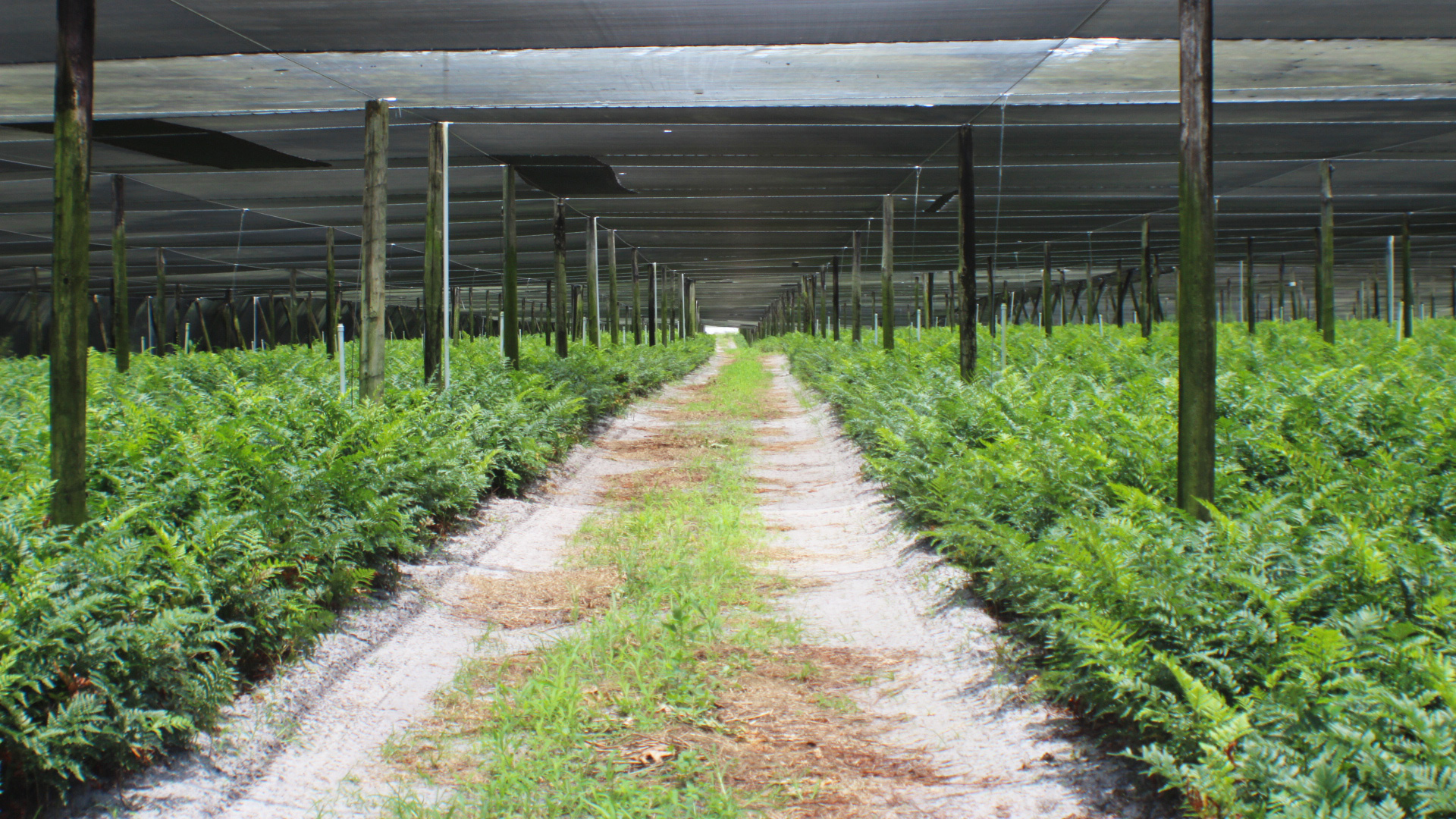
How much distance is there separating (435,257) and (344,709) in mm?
8667

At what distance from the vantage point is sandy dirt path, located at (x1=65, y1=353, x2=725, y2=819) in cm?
381

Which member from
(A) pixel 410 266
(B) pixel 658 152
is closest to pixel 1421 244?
(B) pixel 658 152

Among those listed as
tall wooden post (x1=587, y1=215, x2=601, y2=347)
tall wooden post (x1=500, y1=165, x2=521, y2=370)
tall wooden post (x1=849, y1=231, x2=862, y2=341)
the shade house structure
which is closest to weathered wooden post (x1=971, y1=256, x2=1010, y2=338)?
the shade house structure

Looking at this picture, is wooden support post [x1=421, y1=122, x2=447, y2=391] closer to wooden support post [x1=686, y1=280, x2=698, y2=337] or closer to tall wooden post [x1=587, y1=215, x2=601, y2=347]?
tall wooden post [x1=587, y1=215, x2=601, y2=347]

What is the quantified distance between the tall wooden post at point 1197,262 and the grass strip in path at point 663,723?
209 centimetres

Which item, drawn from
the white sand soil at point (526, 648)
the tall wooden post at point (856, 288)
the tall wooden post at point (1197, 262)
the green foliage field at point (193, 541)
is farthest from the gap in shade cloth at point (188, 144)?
the tall wooden post at point (856, 288)

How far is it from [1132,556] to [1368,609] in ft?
3.34

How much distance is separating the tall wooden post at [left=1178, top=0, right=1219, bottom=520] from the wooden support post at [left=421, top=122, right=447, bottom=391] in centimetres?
935

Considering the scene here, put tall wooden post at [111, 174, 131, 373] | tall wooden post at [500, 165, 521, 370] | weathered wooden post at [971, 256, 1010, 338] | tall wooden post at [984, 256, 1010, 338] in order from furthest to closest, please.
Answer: weathered wooden post at [971, 256, 1010, 338] < tall wooden post at [111, 174, 131, 373] < tall wooden post at [500, 165, 521, 370] < tall wooden post at [984, 256, 1010, 338]

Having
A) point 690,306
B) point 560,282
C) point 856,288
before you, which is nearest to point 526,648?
point 560,282

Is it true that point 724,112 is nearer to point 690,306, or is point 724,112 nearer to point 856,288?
point 856,288

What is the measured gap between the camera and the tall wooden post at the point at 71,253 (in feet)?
15.2

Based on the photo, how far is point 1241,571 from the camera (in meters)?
4.14

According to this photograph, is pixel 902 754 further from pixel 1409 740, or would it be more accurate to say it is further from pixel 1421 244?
pixel 1421 244
